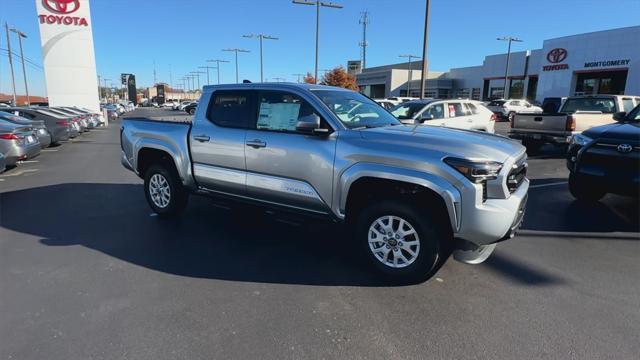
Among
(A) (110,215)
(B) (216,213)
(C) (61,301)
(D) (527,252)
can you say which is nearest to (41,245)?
(A) (110,215)

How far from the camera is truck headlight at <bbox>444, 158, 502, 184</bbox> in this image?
3.45 meters

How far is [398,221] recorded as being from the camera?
3912 millimetres

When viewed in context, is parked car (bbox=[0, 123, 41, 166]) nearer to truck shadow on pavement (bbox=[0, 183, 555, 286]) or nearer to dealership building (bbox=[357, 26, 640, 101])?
truck shadow on pavement (bbox=[0, 183, 555, 286])

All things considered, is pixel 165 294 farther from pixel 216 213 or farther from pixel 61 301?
pixel 216 213

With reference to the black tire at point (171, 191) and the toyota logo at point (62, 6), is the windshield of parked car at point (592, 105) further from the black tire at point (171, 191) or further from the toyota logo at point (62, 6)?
the toyota logo at point (62, 6)

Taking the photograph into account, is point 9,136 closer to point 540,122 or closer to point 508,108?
point 540,122

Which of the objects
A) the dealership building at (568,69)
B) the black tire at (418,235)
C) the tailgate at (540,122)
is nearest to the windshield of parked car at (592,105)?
the tailgate at (540,122)

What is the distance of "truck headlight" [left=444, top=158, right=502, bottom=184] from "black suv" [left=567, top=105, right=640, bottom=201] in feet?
10.7

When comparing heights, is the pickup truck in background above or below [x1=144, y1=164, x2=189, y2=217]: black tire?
above

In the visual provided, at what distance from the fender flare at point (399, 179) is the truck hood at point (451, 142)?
245 millimetres

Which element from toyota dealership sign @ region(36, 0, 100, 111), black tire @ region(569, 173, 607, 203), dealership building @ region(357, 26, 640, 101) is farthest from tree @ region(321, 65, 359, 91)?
black tire @ region(569, 173, 607, 203)

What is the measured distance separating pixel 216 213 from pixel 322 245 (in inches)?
83.5

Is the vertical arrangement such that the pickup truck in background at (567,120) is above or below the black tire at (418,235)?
above

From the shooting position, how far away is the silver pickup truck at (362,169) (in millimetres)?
3516
